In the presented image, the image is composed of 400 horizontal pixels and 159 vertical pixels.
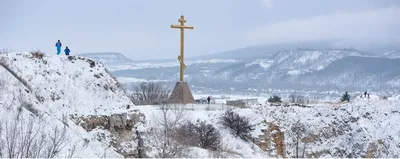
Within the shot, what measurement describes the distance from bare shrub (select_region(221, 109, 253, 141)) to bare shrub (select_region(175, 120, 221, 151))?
2665mm

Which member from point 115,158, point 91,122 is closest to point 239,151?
point 91,122

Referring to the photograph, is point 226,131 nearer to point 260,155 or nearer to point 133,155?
point 260,155

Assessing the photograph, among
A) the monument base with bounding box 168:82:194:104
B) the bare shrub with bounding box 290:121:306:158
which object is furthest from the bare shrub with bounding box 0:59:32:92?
the bare shrub with bounding box 290:121:306:158

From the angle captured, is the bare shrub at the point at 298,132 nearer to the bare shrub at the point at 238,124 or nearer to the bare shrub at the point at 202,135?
the bare shrub at the point at 238,124

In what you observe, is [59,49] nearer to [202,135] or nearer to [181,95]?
[202,135]

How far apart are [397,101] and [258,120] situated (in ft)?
45.5

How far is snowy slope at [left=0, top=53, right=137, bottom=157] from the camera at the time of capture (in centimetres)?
2503

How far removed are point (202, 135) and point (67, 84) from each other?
1044 cm

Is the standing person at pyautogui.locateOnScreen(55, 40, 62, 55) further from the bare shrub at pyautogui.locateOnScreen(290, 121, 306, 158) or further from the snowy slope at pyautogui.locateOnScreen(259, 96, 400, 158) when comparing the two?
the bare shrub at pyautogui.locateOnScreen(290, 121, 306, 158)

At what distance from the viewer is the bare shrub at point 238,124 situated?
4012cm

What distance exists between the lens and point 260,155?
37469 millimetres

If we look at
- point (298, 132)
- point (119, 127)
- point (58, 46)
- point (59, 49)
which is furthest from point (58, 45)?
point (298, 132)

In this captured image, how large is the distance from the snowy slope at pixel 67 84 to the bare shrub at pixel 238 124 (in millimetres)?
12086

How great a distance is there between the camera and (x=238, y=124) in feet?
132
